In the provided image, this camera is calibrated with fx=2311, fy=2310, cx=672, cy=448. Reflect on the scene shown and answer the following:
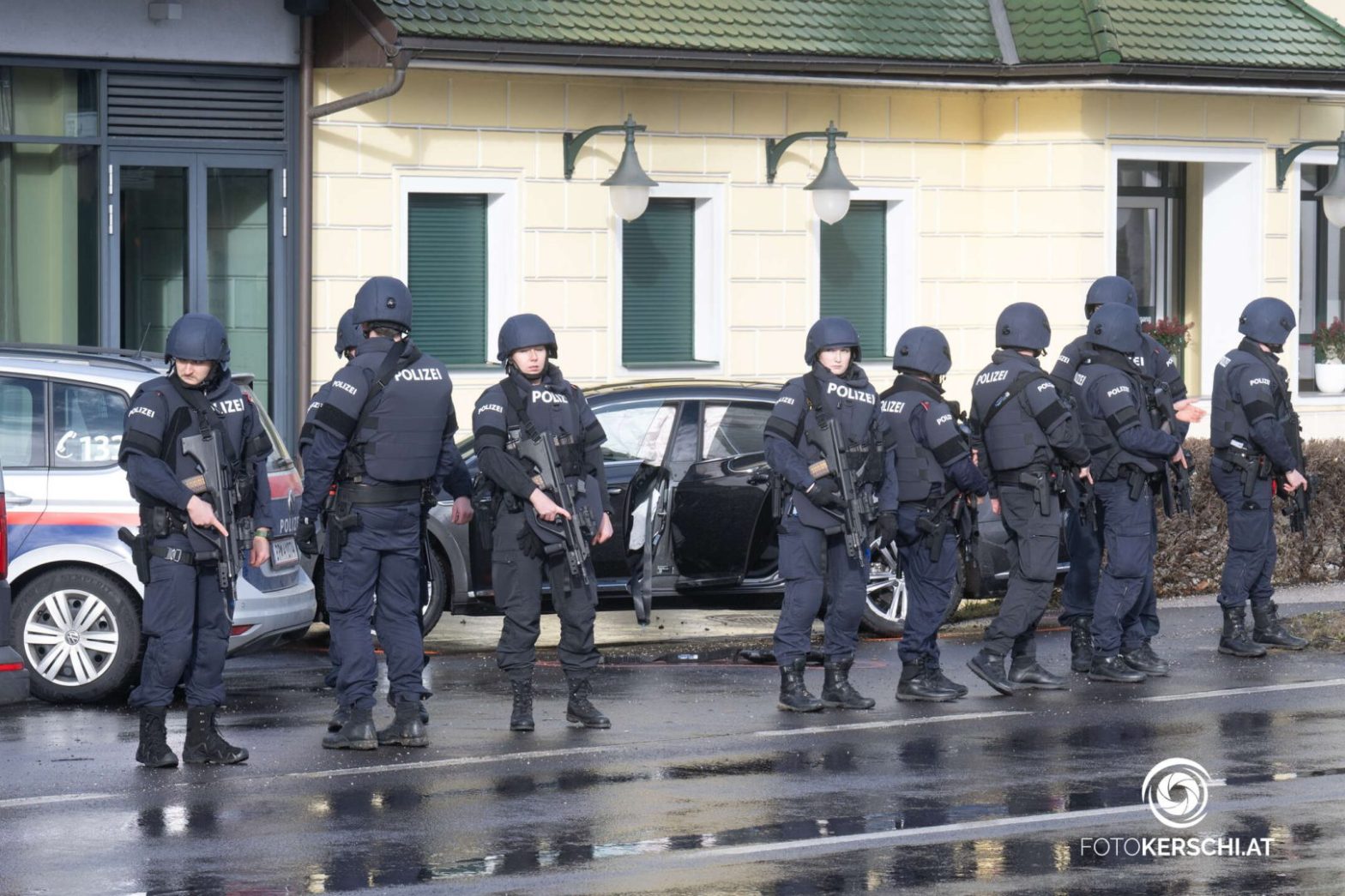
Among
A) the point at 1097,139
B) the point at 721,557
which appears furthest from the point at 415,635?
the point at 1097,139

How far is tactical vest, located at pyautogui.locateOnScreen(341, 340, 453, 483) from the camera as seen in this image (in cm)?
995

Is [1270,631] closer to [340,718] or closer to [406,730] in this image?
[406,730]

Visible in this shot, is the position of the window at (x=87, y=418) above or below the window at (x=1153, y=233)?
below

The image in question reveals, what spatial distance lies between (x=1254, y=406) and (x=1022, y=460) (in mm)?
2035

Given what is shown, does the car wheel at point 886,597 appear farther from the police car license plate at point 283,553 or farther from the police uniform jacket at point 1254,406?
the police car license plate at point 283,553

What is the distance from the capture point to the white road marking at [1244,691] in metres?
11.4

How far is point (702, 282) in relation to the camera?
19156 millimetres

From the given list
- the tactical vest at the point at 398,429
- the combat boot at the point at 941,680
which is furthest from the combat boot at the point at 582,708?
the combat boot at the point at 941,680

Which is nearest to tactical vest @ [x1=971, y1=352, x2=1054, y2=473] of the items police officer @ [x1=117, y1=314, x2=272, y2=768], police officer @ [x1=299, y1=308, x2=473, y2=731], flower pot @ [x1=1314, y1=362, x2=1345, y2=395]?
police officer @ [x1=299, y1=308, x2=473, y2=731]

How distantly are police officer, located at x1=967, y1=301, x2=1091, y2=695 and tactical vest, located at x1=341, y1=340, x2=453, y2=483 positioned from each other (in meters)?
2.94

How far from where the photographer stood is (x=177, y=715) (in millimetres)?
10797

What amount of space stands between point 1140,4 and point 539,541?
1122cm

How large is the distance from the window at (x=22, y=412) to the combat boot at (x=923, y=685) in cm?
432

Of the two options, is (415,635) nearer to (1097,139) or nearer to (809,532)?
(809,532)
